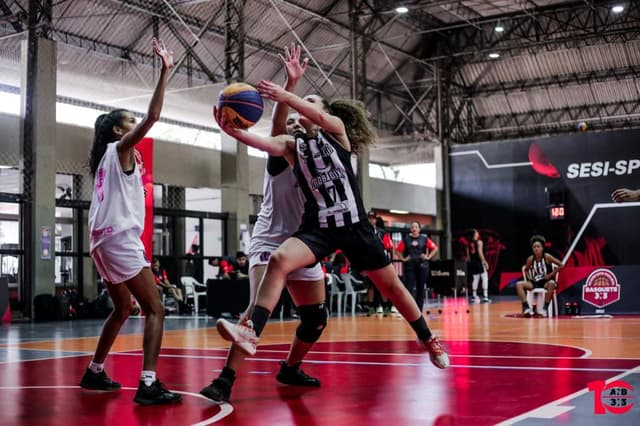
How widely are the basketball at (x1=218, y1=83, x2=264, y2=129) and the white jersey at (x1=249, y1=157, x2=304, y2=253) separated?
0.50 m

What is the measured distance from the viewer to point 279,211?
5785 mm

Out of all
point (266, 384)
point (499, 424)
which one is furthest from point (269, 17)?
point (499, 424)

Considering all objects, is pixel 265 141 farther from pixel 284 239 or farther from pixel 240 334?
pixel 240 334

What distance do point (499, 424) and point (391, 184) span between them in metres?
31.1

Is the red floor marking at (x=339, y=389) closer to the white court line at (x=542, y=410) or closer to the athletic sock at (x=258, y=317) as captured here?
the white court line at (x=542, y=410)

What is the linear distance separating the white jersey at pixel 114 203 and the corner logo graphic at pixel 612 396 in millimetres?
2920

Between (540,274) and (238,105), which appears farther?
(540,274)

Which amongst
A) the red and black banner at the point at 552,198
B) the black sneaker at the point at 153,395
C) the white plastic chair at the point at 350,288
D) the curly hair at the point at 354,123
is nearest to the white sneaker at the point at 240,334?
the black sneaker at the point at 153,395

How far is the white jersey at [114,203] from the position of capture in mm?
5367

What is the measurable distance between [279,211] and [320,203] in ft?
2.01

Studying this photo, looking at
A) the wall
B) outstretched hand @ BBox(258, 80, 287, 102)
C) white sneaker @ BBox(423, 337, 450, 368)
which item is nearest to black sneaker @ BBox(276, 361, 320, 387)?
white sneaker @ BBox(423, 337, 450, 368)

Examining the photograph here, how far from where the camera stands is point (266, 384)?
5.95 m

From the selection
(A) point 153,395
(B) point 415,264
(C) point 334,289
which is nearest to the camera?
(A) point 153,395

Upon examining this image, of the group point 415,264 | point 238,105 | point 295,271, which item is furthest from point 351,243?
point 415,264
